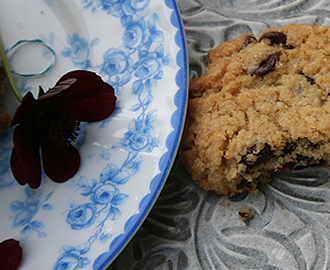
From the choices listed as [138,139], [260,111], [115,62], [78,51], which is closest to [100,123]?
[138,139]

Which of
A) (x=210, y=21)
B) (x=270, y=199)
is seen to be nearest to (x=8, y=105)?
(x=210, y=21)

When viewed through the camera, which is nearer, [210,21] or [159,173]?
[159,173]

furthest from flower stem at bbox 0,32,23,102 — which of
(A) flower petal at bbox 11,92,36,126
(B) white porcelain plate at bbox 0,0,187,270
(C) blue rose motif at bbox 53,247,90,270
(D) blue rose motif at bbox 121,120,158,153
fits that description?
(C) blue rose motif at bbox 53,247,90,270

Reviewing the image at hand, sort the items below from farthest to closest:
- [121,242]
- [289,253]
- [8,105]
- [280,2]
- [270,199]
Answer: [280,2]
[8,105]
[270,199]
[289,253]
[121,242]

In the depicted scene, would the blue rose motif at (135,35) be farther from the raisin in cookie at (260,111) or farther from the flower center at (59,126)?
the flower center at (59,126)

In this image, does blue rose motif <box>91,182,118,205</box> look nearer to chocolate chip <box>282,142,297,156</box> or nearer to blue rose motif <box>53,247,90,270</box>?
blue rose motif <box>53,247,90,270</box>

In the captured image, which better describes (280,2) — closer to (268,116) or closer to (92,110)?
(268,116)
